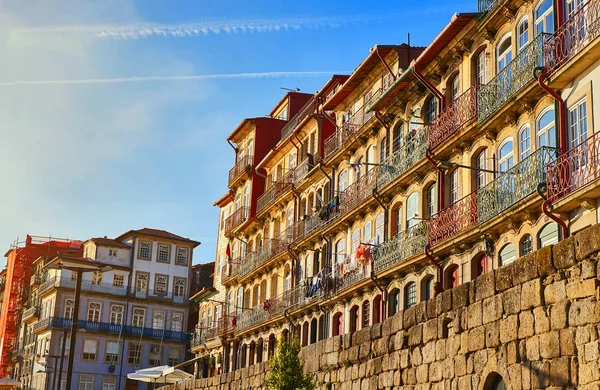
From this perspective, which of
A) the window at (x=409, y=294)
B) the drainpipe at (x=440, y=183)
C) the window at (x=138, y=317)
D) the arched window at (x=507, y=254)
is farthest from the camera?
the window at (x=138, y=317)

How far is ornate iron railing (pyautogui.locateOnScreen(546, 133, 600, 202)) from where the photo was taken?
601 inches

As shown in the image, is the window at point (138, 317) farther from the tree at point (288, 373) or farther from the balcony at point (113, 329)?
the tree at point (288, 373)

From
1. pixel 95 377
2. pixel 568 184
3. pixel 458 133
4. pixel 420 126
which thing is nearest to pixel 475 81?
pixel 458 133

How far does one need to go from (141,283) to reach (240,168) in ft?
82.3

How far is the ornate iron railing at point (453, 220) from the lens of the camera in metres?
21.0

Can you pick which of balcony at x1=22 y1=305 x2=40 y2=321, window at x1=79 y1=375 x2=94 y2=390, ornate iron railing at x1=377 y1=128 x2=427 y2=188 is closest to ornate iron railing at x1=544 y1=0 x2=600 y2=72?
ornate iron railing at x1=377 y1=128 x2=427 y2=188

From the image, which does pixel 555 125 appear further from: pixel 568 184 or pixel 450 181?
pixel 450 181

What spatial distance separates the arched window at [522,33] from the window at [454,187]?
4.03 metres

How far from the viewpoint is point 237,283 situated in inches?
1639

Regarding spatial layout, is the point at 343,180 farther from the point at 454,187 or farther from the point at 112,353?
the point at 112,353

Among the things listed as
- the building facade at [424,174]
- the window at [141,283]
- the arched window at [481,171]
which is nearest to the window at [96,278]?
the window at [141,283]

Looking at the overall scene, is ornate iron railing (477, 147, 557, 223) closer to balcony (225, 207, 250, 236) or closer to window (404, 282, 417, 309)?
window (404, 282, 417, 309)

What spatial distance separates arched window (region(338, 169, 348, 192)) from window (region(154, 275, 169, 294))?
36245 millimetres

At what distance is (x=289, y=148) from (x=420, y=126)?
1246cm
